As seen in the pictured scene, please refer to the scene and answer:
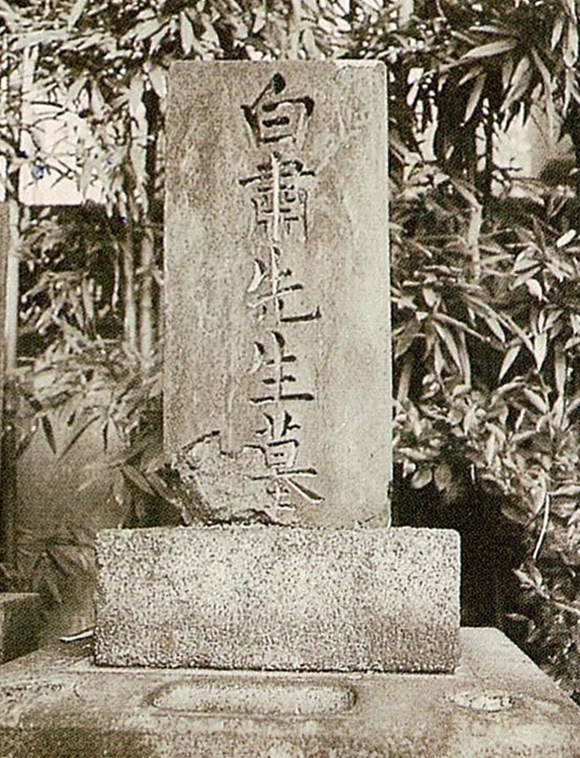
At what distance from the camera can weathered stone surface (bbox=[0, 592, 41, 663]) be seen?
2684 mm

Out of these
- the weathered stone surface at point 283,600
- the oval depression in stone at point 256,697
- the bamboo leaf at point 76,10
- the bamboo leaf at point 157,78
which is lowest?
the oval depression in stone at point 256,697

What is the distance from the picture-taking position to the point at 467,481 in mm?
3314

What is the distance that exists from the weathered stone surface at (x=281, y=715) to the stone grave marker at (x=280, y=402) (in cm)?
10

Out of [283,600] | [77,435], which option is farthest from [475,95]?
[283,600]

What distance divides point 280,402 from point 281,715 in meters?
0.80

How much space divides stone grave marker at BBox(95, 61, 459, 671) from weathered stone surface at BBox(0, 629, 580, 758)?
0.34ft

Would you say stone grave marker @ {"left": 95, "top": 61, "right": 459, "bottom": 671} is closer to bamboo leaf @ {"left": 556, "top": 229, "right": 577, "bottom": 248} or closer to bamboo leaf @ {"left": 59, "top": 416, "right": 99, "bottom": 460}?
bamboo leaf @ {"left": 556, "top": 229, "right": 577, "bottom": 248}

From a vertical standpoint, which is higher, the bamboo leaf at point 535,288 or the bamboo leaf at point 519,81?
the bamboo leaf at point 519,81

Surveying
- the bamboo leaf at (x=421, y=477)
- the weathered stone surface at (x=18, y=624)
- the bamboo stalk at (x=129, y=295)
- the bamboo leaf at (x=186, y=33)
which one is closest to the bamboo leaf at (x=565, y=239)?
the bamboo leaf at (x=421, y=477)

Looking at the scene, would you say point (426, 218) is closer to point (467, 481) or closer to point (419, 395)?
point (419, 395)

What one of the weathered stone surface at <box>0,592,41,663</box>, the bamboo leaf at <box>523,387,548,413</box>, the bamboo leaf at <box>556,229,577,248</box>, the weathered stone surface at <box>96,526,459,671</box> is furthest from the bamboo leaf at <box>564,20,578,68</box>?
the weathered stone surface at <box>0,592,41,663</box>

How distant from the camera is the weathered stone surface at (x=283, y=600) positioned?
2221 millimetres

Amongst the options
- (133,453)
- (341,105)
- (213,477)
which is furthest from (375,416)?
(133,453)

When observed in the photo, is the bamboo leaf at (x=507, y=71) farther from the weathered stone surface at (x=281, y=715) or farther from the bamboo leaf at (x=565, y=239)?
the weathered stone surface at (x=281, y=715)
